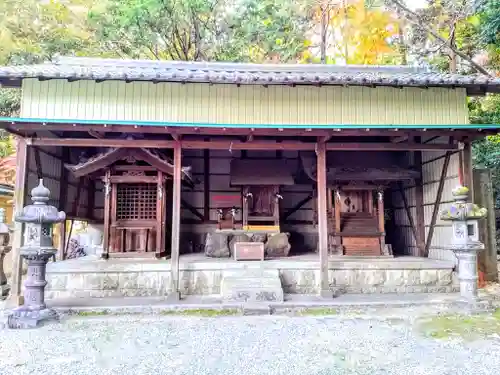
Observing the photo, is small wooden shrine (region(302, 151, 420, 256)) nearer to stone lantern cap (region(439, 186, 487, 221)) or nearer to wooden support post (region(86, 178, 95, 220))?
stone lantern cap (region(439, 186, 487, 221))

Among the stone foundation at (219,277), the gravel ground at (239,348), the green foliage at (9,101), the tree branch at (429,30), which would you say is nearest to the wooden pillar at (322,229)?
the stone foundation at (219,277)

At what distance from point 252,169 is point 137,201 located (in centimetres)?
315

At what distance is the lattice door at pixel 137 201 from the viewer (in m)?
8.98

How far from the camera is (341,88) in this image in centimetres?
961

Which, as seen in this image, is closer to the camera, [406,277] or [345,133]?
[345,133]

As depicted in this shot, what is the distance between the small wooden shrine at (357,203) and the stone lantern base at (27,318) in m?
6.46

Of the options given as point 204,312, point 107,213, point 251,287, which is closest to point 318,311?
point 251,287

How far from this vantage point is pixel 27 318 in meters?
5.71

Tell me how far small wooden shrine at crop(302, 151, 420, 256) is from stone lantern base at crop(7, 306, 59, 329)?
6462 mm

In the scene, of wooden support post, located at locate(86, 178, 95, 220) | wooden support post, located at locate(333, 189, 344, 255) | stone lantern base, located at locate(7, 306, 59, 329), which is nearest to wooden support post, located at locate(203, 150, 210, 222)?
wooden support post, located at locate(86, 178, 95, 220)

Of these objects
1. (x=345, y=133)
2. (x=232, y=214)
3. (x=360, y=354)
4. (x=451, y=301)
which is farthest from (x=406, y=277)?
(x=232, y=214)

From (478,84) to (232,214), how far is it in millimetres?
7078

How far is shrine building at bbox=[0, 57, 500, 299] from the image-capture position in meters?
7.47

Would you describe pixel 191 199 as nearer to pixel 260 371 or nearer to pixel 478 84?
pixel 260 371
